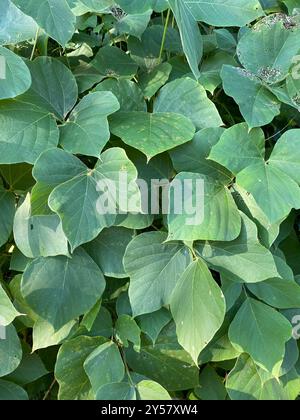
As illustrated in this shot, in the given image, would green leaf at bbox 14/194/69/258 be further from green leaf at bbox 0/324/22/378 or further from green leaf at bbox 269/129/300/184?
green leaf at bbox 269/129/300/184

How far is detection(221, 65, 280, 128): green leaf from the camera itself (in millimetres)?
922

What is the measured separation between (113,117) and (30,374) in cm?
49

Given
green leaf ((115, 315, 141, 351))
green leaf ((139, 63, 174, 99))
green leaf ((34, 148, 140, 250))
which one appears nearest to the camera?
green leaf ((34, 148, 140, 250))

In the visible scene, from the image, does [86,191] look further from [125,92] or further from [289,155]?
[289,155]

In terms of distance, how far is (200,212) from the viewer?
2.76 feet

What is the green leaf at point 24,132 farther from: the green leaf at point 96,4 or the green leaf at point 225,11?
the green leaf at point 225,11

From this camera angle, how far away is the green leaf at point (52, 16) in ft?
2.77

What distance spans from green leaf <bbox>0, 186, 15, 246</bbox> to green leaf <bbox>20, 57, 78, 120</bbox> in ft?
0.55

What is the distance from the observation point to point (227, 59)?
1104 mm

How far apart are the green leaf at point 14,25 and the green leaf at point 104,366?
56 cm

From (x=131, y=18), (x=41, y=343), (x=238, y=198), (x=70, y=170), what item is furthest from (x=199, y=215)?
(x=131, y=18)

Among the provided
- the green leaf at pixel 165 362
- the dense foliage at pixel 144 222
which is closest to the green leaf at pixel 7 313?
the dense foliage at pixel 144 222

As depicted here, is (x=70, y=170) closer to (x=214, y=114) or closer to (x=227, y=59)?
(x=214, y=114)

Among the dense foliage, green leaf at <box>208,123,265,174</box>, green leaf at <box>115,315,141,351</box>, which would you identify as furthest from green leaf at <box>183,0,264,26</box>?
green leaf at <box>115,315,141,351</box>
